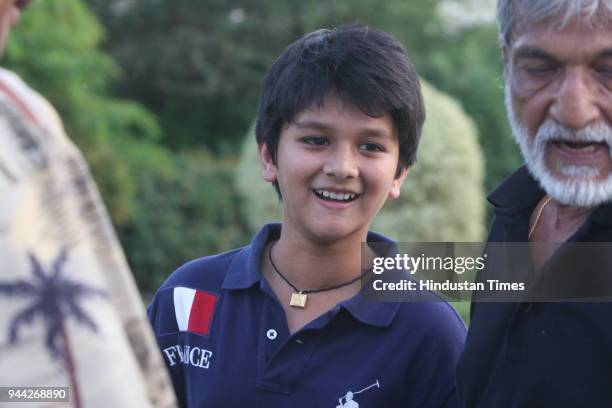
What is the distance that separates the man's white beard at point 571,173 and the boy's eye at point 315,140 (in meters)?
0.57

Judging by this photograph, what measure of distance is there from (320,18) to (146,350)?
26.5m

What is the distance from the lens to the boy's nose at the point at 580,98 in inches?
86.6

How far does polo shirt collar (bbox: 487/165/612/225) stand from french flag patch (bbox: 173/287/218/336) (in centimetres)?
87

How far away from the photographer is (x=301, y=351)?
102 inches

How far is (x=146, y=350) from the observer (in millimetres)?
1358

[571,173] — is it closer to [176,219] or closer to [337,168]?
[337,168]

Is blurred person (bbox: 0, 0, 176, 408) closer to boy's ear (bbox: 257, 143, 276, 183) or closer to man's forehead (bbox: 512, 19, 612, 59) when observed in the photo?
man's forehead (bbox: 512, 19, 612, 59)

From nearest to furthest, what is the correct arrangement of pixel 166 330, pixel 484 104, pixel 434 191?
1. pixel 166 330
2. pixel 434 191
3. pixel 484 104

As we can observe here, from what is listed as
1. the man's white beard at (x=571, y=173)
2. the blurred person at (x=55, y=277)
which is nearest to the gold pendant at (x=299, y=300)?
the man's white beard at (x=571, y=173)

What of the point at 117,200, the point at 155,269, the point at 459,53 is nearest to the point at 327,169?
the point at 117,200

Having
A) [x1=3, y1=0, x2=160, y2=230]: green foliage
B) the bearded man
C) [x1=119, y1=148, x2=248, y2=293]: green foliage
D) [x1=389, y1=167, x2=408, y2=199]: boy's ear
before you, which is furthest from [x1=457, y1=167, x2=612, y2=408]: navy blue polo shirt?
[x1=119, y1=148, x2=248, y2=293]: green foliage

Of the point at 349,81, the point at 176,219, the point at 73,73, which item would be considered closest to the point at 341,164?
the point at 349,81

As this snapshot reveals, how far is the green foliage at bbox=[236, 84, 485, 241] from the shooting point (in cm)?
1562

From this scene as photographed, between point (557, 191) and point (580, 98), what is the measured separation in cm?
25
